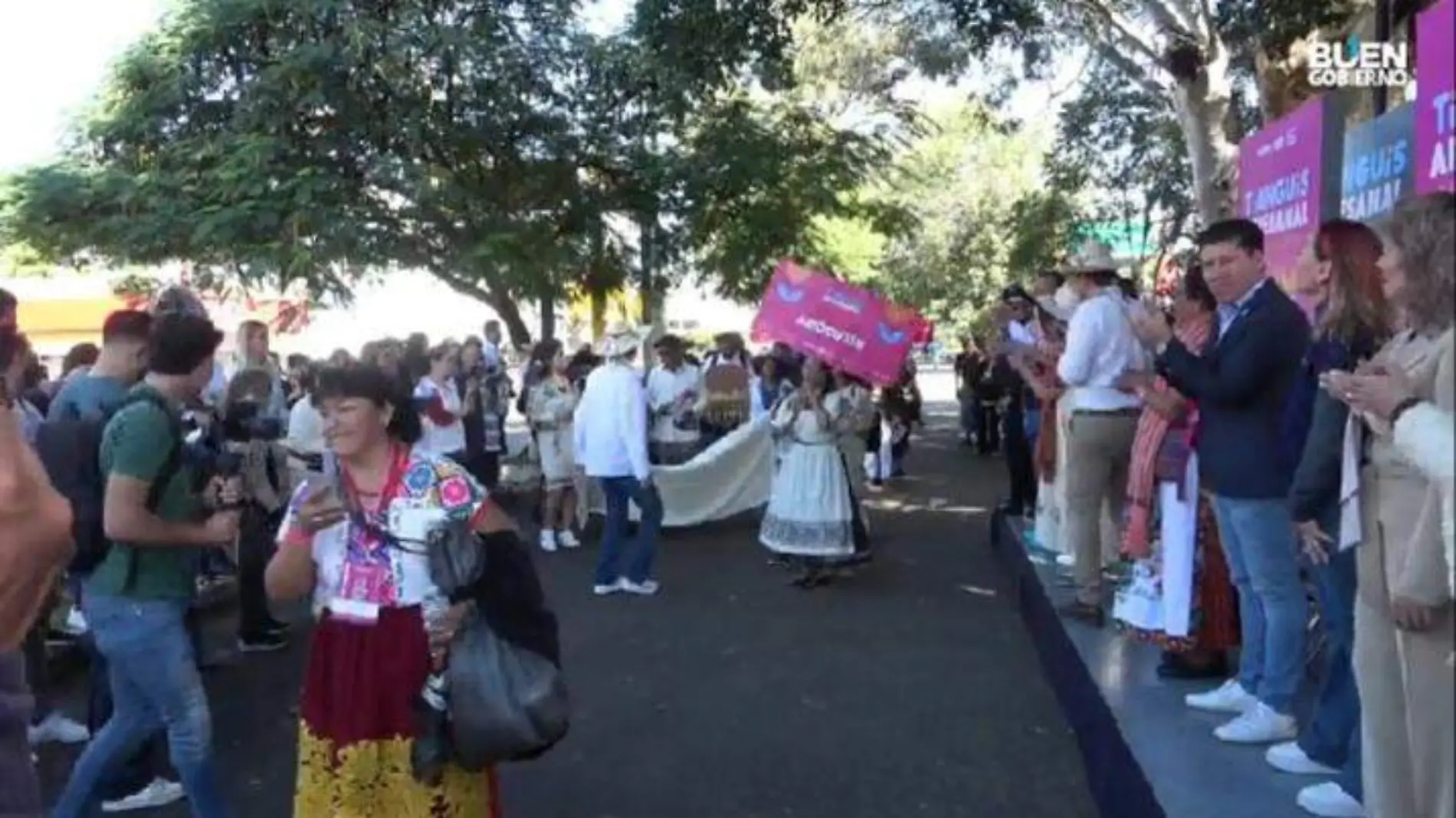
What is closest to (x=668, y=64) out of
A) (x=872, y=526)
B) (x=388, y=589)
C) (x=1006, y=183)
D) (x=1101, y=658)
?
(x=872, y=526)

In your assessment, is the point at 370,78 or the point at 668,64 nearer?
the point at 668,64

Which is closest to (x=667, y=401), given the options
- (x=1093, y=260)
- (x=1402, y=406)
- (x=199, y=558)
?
(x=1093, y=260)

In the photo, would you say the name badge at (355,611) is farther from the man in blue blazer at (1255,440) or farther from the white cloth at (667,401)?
the white cloth at (667,401)

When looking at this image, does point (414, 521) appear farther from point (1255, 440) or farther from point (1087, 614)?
point (1087, 614)

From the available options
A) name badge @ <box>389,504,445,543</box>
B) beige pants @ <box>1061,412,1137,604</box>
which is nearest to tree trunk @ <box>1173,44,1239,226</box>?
beige pants @ <box>1061,412,1137,604</box>

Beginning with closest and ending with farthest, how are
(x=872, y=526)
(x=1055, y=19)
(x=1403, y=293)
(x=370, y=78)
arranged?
(x=1403, y=293) → (x=872, y=526) → (x=370, y=78) → (x=1055, y=19)

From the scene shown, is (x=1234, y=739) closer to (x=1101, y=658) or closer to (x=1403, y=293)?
(x=1101, y=658)

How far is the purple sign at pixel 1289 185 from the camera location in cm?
617

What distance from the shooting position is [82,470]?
605cm

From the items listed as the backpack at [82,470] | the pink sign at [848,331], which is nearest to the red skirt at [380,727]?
the backpack at [82,470]

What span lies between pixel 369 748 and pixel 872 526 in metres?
10.8

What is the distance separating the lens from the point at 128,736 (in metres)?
4.79

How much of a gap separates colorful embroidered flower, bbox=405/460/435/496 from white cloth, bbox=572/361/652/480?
6.60m

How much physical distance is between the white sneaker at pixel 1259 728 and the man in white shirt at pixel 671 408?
9798mm
